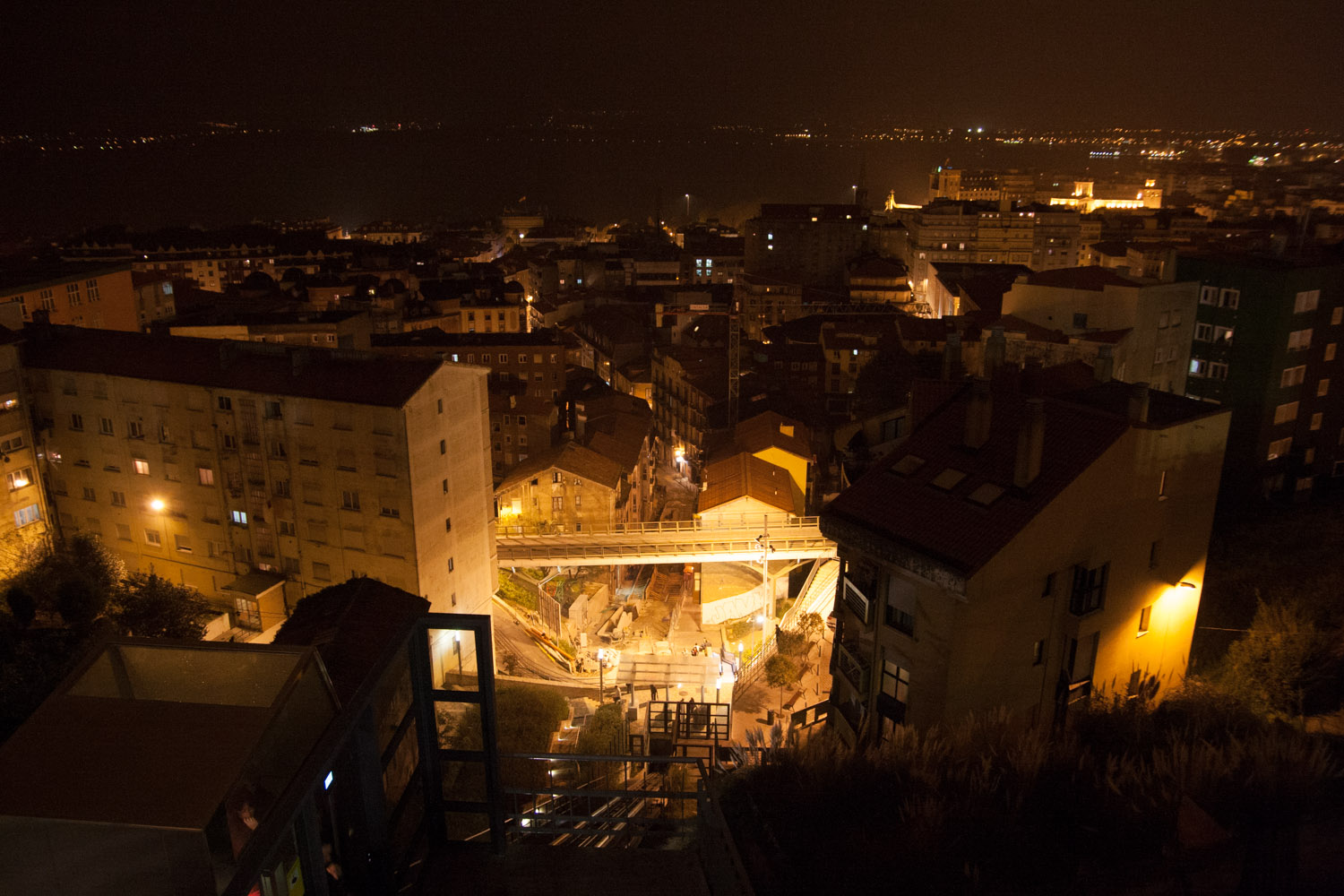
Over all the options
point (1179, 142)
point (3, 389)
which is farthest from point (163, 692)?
point (1179, 142)

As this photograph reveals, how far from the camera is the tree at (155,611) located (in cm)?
1077

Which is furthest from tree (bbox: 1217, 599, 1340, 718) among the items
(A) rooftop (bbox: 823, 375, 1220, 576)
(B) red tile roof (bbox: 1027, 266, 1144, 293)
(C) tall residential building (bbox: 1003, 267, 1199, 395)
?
(B) red tile roof (bbox: 1027, 266, 1144, 293)

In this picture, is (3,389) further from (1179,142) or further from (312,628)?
(1179,142)

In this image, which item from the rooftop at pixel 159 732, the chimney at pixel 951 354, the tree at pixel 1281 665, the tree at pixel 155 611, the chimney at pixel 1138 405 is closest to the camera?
the rooftop at pixel 159 732

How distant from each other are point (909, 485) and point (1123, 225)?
43.4 meters

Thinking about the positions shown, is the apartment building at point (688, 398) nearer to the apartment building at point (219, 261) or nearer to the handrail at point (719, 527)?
the handrail at point (719, 527)

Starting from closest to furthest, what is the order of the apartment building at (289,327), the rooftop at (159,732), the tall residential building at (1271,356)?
the rooftop at (159,732), the tall residential building at (1271,356), the apartment building at (289,327)

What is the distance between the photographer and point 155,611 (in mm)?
11016

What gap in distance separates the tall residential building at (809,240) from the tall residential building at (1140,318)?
3341cm

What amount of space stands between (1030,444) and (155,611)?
10.1 metres

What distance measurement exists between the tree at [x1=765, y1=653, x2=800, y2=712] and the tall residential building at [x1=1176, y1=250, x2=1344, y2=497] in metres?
7.34

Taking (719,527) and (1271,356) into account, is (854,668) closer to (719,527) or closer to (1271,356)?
(719,527)

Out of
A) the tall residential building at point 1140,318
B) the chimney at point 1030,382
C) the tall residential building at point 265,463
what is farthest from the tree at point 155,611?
the tall residential building at point 1140,318

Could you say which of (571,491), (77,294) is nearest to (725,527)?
(571,491)
